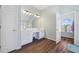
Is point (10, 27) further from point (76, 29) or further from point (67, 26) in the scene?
point (76, 29)

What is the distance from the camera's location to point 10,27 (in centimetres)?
154

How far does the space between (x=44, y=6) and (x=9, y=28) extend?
73 centimetres

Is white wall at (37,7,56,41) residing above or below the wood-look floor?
above

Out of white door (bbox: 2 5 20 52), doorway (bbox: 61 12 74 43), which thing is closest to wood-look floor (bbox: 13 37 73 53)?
doorway (bbox: 61 12 74 43)

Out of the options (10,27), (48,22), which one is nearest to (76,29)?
(48,22)

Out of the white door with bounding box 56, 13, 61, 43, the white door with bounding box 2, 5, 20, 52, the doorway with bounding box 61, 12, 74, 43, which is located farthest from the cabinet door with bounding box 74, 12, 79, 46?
the white door with bounding box 2, 5, 20, 52

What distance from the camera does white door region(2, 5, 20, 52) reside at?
1.50 meters

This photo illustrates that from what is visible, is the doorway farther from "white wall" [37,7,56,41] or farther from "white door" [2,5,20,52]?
"white door" [2,5,20,52]

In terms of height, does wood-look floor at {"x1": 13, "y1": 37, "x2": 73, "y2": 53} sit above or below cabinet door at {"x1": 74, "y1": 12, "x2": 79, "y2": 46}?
below

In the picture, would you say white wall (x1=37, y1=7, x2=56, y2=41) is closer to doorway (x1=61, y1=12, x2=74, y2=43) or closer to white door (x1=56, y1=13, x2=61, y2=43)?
white door (x1=56, y1=13, x2=61, y2=43)

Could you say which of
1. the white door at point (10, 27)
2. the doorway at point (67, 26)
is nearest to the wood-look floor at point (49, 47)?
the doorway at point (67, 26)
